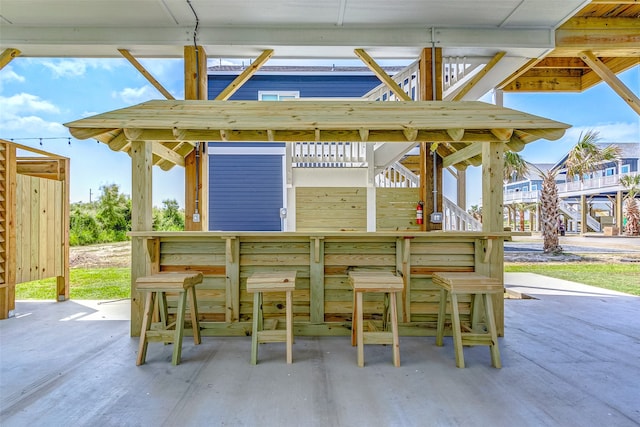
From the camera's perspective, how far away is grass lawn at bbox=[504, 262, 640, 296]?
643cm

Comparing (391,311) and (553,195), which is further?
(553,195)

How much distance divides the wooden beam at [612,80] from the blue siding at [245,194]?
6.21 metres

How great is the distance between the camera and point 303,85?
332 inches

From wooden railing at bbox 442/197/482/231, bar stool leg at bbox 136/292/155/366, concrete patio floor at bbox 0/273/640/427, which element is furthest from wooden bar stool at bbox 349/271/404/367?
wooden railing at bbox 442/197/482/231

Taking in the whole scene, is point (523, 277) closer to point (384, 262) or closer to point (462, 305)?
point (462, 305)

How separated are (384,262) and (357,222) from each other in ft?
11.0

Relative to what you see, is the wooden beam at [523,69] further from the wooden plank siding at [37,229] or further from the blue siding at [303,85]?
the wooden plank siding at [37,229]

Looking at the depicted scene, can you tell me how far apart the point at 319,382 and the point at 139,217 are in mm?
2407

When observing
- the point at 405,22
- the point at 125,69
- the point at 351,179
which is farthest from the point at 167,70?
the point at 405,22

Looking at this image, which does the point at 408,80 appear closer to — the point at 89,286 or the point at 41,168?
the point at 41,168

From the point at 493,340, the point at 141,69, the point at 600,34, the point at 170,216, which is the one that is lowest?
the point at 493,340

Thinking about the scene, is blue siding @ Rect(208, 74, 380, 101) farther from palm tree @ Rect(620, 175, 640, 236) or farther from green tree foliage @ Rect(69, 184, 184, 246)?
palm tree @ Rect(620, 175, 640, 236)

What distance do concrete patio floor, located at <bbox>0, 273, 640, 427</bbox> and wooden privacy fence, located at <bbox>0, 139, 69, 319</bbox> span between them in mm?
930

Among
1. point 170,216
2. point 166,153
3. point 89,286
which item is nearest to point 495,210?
point 166,153
